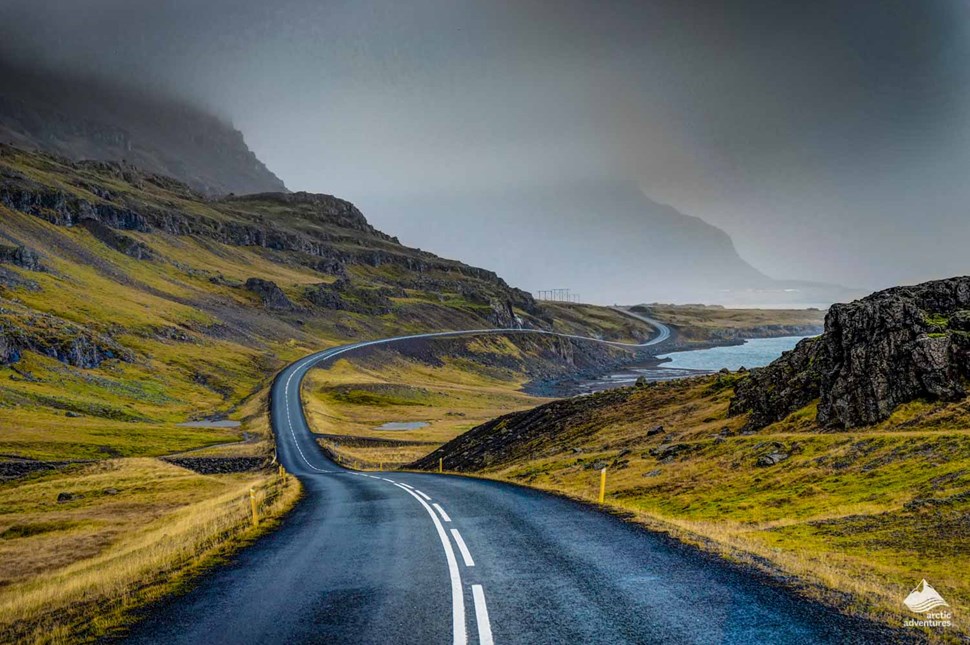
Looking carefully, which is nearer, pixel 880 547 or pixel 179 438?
pixel 880 547

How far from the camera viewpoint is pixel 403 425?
88.1 meters

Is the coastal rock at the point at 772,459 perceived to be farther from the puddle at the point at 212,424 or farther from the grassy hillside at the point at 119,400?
the puddle at the point at 212,424

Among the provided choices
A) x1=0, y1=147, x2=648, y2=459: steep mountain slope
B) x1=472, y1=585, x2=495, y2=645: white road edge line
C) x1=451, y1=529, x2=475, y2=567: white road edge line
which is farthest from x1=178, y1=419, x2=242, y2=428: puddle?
x1=472, y1=585, x2=495, y2=645: white road edge line

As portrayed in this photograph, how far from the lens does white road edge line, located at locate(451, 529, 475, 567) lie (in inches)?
450

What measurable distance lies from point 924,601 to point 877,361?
19820 mm

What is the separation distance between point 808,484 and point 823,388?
9.53m

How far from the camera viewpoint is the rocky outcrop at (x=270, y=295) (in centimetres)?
17488

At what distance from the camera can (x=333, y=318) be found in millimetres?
183750

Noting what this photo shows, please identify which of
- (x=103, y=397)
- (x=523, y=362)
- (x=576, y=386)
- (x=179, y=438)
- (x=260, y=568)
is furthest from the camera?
(x=523, y=362)

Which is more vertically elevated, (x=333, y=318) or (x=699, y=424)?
(x=333, y=318)

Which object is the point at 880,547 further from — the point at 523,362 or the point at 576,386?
the point at 523,362

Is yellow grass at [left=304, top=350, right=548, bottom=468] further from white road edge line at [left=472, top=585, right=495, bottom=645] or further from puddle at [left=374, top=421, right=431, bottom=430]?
white road edge line at [left=472, top=585, right=495, bottom=645]

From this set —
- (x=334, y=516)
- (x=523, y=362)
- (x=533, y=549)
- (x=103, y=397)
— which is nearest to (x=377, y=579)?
(x=533, y=549)

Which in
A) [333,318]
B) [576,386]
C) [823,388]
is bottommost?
[576,386]
